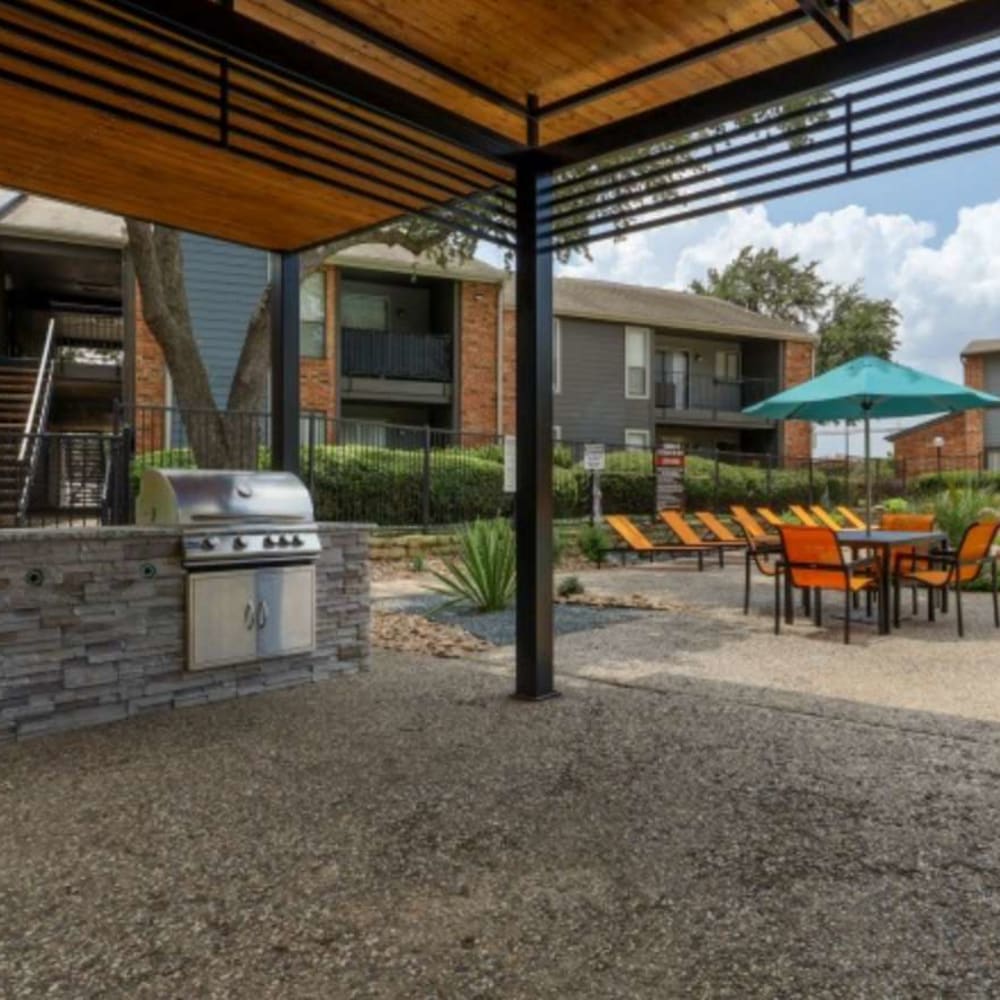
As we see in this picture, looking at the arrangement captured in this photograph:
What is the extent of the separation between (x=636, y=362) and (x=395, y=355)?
7505 mm

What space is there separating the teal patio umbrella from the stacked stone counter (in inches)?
229

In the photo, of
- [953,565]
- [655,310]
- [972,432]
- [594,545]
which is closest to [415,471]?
[594,545]

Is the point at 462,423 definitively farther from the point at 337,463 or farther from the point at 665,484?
the point at 337,463

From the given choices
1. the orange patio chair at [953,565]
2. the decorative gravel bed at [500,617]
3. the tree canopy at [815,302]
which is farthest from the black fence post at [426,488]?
the tree canopy at [815,302]

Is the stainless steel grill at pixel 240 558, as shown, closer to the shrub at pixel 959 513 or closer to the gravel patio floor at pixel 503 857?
the gravel patio floor at pixel 503 857

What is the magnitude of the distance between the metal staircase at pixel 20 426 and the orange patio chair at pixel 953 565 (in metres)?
8.46

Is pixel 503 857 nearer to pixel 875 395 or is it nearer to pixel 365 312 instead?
pixel 875 395

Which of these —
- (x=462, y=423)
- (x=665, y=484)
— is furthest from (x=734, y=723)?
(x=462, y=423)

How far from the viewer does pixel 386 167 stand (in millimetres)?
4473

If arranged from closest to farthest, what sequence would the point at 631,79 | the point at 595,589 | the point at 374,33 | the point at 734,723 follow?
the point at 374,33, the point at 631,79, the point at 734,723, the point at 595,589

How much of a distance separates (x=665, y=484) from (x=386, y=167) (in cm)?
1198

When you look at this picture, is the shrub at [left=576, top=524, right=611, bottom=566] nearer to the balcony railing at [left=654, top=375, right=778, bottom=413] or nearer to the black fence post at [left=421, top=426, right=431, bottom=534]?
the black fence post at [left=421, top=426, right=431, bottom=534]

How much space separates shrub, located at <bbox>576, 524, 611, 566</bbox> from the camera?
42.2 ft

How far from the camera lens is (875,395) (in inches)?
311
